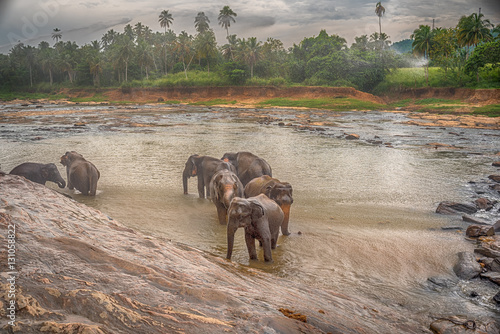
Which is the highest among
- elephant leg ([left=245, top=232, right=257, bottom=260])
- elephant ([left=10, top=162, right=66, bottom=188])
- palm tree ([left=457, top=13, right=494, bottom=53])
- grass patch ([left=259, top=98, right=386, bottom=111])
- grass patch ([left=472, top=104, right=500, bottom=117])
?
palm tree ([left=457, top=13, right=494, bottom=53])

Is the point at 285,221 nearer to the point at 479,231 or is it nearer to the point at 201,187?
the point at 201,187

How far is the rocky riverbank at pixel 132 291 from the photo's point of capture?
3.11m

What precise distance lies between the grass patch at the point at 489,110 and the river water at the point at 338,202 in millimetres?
20381

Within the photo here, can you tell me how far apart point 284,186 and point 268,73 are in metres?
80.7

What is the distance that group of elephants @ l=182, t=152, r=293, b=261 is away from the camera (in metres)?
6.87

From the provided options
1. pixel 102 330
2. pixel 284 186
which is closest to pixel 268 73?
pixel 284 186

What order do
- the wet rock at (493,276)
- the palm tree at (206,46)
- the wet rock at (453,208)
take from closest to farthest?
the wet rock at (493,276) → the wet rock at (453,208) → the palm tree at (206,46)

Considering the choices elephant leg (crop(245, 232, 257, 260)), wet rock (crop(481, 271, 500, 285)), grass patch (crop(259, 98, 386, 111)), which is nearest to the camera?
wet rock (crop(481, 271, 500, 285))

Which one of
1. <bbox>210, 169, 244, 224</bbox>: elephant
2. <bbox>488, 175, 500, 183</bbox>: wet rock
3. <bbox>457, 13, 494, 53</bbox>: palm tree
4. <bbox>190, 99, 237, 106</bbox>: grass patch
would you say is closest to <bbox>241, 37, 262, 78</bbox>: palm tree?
<bbox>190, 99, 237, 106</bbox>: grass patch

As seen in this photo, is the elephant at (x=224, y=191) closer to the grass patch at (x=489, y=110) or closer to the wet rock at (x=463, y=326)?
the wet rock at (x=463, y=326)

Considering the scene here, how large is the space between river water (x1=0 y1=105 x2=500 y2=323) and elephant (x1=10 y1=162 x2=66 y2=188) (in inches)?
26.1

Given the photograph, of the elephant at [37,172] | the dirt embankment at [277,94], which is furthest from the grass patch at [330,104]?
the elephant at [37,172]

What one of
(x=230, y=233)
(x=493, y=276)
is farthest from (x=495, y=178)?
(x=230, y=233)

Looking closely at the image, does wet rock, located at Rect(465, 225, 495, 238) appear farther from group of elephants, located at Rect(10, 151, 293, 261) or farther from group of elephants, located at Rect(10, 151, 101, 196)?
group of elephants, located at Rect(10, 151, 101, 196)
